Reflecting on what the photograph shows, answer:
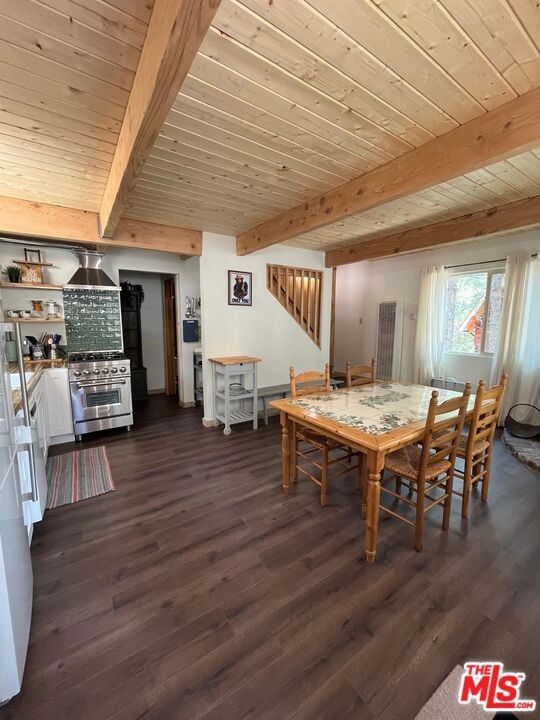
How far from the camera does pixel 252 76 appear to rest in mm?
1417

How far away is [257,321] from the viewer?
4461 millimetres

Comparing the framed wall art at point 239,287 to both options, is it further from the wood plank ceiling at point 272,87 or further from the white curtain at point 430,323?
the white curtain at point 430,323

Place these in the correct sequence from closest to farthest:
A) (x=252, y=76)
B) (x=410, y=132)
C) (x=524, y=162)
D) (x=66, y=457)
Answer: (x=252, y=76), (x=410, y=132), (x=524, y=162), (x=66, y=457)

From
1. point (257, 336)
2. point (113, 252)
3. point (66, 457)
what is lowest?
point (66, 457)

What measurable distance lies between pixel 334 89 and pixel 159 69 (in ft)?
2.89

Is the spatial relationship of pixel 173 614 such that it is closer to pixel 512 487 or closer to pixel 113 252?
pixel 512 487

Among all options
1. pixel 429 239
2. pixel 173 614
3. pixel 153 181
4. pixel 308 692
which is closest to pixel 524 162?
pixel 429 239

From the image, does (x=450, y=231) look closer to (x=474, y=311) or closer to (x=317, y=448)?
(x=474, y=311)

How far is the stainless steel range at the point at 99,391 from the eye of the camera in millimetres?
3561

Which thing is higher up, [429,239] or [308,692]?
[429,239]

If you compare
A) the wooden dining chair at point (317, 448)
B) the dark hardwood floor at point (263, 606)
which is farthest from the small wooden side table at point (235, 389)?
the dark hardwood floor at point (263, 606)

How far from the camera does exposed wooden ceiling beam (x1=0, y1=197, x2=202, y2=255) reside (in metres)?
2.91

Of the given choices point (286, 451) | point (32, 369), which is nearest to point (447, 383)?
point (286, 451)

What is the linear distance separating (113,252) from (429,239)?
441cm
